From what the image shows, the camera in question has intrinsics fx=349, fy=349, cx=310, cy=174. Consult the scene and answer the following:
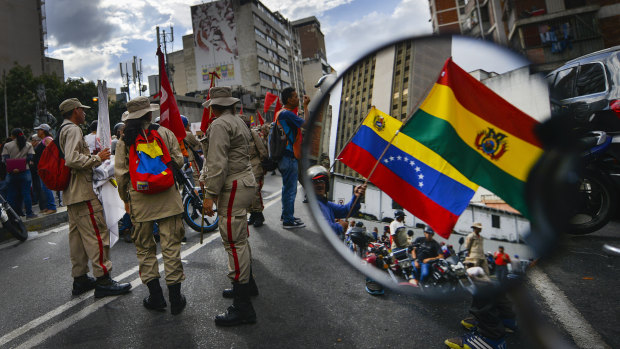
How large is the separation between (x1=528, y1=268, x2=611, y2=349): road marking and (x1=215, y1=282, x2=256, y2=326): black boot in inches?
71.0

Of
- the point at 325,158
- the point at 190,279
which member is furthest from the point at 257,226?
the point at 325,158

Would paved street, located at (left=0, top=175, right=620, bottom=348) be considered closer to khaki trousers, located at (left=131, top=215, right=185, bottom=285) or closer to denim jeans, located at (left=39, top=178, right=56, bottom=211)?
khaki trousers, located at (left=131, top=215, right=185, bottom=285)

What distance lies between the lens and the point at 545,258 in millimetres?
723

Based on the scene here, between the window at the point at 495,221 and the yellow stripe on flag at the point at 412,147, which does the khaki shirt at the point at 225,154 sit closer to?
the yellow stripe on flag at the point at 412,147

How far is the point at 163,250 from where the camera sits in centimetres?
289

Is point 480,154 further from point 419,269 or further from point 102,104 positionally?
point 102,104

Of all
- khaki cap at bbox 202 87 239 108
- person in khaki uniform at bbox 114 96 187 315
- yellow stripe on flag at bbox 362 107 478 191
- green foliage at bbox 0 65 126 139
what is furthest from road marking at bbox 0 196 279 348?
green foliage at bbox 0 65 126 139

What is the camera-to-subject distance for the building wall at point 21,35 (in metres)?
35.1

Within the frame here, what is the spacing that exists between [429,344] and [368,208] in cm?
144

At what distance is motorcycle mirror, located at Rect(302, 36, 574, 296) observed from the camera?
76 cm

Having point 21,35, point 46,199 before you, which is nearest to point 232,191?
point 46,199

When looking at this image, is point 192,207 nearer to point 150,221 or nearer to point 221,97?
point 150,221

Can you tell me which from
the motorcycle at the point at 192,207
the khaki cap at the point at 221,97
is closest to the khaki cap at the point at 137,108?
the khaki cap at the point at 221,97

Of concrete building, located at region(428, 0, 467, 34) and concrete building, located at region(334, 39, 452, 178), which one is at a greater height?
concrete building, located at region(428, 0, 467, 34)
